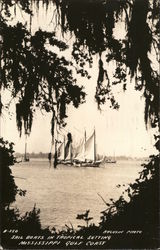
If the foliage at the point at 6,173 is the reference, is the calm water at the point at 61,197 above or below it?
below

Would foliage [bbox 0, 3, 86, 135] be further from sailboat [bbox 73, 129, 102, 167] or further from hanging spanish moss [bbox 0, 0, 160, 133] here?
sailboat [bbox 73, 129, 102, 167]

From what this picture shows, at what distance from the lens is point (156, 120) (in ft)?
16.7

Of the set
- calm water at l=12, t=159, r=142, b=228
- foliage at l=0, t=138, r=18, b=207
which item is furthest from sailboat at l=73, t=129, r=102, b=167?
foliage at l=0, t=138, r=18, b=207

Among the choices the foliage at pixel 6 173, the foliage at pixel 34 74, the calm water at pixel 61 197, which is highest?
the foliage at pixel 34 74

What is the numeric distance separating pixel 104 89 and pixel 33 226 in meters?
2.05

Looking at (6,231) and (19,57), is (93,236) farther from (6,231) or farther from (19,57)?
(19,57)

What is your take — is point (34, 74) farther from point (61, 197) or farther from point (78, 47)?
point (61, 197)

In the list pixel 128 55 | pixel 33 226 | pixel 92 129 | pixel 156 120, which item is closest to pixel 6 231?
pixel 33 226

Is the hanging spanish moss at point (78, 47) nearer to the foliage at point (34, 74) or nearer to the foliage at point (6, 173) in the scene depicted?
the foliage at point (34, 74)

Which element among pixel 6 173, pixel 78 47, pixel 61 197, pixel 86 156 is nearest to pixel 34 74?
pixel 78 47

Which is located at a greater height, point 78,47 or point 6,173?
point 78,47

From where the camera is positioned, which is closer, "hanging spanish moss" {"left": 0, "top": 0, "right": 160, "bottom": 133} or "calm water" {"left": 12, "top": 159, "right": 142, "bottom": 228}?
"hanging spanish moss" {"left": 0, "top": 0, "right": 160, "bottom": 133}

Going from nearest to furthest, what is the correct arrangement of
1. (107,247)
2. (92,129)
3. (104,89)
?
1. (107,247)
2. (104,89)
3. (92,129)

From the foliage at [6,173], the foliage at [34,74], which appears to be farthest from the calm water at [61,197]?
the foliage at [34,74]
